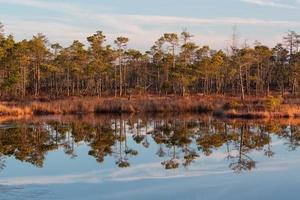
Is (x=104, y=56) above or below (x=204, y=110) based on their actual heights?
above

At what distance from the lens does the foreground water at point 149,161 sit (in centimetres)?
970

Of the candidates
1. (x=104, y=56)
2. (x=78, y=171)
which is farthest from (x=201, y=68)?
(x=78, y=171)

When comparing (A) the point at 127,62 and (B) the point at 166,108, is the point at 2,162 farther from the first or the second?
(A) the point at 127,62

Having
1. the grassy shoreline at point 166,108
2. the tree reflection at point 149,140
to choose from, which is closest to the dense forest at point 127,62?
the grassy shoreline at point 166,108

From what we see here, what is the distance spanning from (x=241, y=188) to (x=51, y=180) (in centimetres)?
427

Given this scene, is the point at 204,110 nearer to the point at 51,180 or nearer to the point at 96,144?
the point at 96,144

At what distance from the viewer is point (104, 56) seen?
183 feet

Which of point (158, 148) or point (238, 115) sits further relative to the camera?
point (238, 115)

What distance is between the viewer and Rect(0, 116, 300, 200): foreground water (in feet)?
31.8

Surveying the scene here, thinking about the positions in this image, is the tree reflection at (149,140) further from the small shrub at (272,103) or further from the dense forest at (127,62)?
the dense forest at (127,62)

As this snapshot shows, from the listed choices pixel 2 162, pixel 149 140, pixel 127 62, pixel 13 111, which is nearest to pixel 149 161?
pixel 2 162

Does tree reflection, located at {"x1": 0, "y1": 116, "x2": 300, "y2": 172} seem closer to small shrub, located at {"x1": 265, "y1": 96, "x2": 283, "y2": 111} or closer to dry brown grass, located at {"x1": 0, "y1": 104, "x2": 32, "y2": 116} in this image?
small shrub, located at {"x1": 265, "y1": 96, "x2": 283, "y2": 111}

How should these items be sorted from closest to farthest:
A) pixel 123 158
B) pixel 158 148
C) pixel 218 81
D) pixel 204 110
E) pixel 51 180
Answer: pixel 51 180
pixel 123 158
pixel 158 148
pixel 204 110
pixel 218 81

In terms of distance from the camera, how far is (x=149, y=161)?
1395 cm
